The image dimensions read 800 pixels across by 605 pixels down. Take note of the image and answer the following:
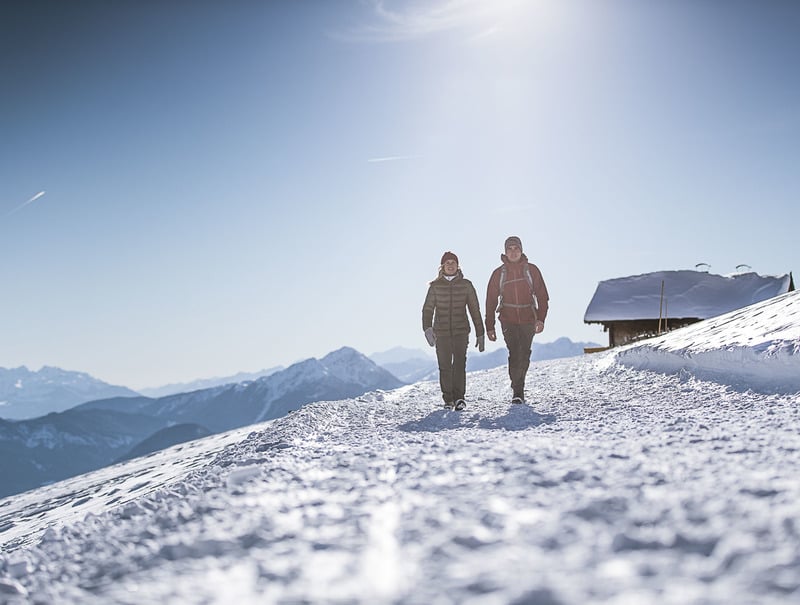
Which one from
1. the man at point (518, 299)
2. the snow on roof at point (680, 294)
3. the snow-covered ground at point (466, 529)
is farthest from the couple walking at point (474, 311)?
the snow on roof at point (680, 294)

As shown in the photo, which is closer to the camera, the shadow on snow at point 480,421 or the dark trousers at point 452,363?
the shadow on snow at point 480,421

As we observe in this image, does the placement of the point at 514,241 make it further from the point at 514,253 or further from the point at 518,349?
the point at 518,349

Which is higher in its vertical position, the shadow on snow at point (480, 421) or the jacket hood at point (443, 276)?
the jacket hood at point (443, 276)

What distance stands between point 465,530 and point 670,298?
109ft

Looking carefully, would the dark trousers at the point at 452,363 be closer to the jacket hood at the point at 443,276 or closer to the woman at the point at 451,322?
the woman at the point at 451,322

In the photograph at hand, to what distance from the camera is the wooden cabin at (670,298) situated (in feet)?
99.1

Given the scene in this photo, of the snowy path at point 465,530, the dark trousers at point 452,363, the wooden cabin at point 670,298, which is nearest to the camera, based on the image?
the snowy path at point 465,530

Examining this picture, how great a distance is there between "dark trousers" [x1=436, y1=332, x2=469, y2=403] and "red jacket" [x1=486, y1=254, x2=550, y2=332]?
81 cm

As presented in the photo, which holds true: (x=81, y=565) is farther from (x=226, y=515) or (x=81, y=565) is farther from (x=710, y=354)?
(x=710, y=354)

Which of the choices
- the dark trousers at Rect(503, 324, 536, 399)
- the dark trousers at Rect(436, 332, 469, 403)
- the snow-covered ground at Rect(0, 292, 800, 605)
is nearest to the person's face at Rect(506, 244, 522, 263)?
the dark trousers at Rect(503, 324, 536, 399)

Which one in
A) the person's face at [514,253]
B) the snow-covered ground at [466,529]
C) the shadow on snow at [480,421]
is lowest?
the shadow on snow at [480,421]

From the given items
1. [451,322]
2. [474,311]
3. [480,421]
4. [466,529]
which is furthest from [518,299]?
[466,529]

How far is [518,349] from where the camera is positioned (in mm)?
8055

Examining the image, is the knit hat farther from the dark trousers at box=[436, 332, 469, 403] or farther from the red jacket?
the dark trousers at box=[436, 332, 469, 403]
